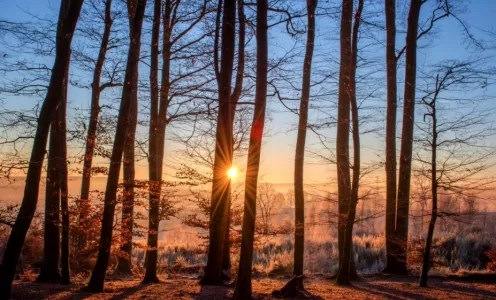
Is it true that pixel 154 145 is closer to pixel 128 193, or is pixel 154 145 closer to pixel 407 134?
pixel 128 193

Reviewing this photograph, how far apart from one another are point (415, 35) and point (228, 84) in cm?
764

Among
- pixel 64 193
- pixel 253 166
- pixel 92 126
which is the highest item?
pixel 92 126

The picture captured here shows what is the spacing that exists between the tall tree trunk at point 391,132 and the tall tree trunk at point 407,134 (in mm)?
295

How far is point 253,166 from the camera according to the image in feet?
26.8

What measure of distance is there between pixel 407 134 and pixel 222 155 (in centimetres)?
668

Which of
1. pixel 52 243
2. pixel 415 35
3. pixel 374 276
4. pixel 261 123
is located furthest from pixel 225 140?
pixel 415 35

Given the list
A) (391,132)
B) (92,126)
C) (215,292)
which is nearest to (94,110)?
(92,126)

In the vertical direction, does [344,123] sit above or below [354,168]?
above

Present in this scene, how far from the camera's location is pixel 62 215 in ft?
33.0

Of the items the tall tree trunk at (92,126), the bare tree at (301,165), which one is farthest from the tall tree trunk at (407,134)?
the tall tree trunk at (92,126)

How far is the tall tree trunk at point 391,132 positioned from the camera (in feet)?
46.9

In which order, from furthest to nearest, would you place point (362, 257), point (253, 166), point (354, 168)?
point (362, 257) < point (354, 168) < point (253, 166)

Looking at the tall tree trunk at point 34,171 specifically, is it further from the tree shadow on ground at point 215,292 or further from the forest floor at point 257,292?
the tree shadow on ground at point 215,292

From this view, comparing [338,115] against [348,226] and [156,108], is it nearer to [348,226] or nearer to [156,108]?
[348,226]
